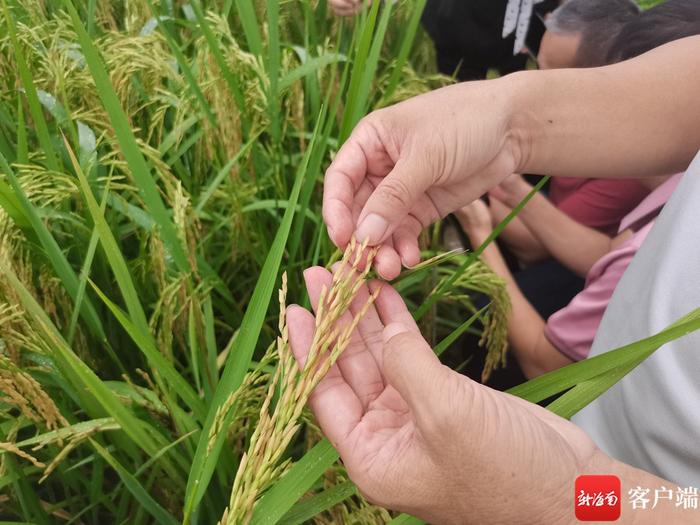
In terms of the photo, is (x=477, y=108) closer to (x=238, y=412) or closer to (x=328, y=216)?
(x=328, y=216)

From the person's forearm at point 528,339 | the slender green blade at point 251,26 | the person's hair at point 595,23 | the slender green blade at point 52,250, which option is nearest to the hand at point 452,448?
the slender green blade at point 52,250

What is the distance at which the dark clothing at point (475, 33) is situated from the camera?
2.41 m

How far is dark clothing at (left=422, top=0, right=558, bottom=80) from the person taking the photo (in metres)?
2.41

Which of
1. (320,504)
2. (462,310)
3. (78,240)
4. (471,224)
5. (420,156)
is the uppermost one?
(420,156)

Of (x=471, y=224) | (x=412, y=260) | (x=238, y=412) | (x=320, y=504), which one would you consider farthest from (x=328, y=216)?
(x=471, y=224)

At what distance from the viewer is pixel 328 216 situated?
103 cm

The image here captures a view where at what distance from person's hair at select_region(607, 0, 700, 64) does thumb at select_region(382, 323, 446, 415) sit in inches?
54.5

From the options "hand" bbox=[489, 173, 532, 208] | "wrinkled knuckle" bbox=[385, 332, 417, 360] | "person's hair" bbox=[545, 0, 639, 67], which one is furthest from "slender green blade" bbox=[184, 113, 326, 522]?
"person's hair" bbox=[545, 0, 639, 67]

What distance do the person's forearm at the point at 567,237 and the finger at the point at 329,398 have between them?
1234 mm

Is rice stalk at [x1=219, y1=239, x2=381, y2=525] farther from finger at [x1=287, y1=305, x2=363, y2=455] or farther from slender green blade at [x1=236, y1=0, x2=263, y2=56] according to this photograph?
slender green blade at [x1=236, y1=0, x2=263, y2=56]

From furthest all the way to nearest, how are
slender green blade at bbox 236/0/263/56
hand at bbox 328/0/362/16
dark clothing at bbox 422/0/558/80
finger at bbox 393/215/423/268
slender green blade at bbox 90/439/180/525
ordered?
1. dark clothing at bbox 422/0/558/80
2. hand at bbox 328/0/362/16
3. slender green blade at bbox 236/0/263/56
4. finger at bbox 393/215/423/268
5. slender green blade at bbox 90/439/180/525

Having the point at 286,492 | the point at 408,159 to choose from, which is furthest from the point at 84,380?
the point at 408,159

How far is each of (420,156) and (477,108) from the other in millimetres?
178

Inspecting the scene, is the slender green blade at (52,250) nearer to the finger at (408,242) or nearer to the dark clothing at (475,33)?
the finger at (408,242)
